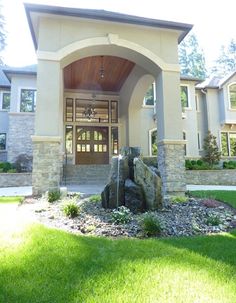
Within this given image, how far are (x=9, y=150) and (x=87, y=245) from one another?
1312 centimetres

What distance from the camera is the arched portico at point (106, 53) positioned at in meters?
8.05

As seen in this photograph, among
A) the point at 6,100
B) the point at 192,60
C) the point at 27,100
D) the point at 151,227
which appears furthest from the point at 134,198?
the point at 192,60

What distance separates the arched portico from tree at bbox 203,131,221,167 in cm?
718

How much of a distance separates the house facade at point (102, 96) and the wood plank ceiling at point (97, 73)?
Answer: 44 mm

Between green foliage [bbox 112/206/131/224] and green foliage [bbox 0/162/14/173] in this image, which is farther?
green foliage [bbox 0/162/14/173]

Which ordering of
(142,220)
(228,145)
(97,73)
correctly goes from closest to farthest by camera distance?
(142,220), (97,73), (228,145)

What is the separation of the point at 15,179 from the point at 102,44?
7074mm

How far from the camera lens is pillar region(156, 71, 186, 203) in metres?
8.64

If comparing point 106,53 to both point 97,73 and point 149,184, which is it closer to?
point 97,73

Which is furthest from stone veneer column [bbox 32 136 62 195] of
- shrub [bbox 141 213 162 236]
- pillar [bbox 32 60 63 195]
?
shrub [bbox 141 213 162 236]

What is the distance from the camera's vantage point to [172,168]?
8.74m

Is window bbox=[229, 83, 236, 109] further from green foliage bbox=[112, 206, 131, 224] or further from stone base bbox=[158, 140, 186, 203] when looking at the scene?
green foliage bbox=[112, 206, 131, 224]

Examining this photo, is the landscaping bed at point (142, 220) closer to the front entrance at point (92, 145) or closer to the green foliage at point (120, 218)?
the green foliage at point (120, 218)

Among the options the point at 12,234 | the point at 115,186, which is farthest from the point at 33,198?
the point at 12,234
